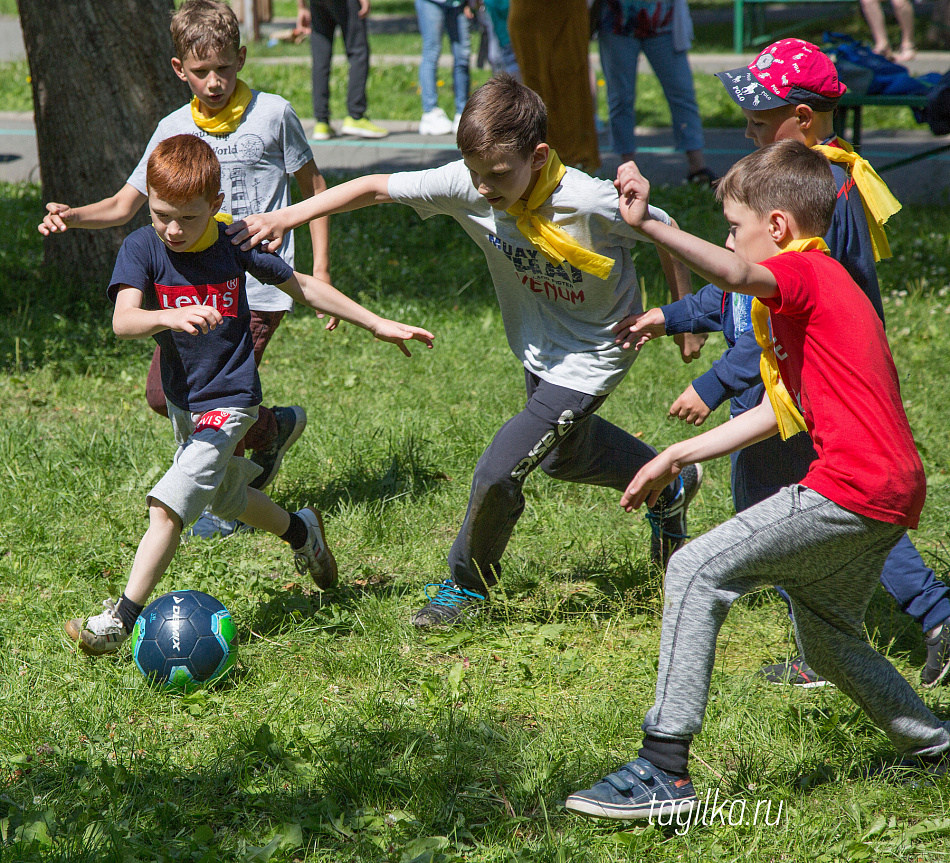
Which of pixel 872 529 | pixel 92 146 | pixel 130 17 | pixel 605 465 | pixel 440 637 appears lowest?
pixel 440 637

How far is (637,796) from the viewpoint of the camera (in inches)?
106

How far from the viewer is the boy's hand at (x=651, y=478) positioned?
9.50 ft

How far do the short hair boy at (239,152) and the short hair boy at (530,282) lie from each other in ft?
2.78

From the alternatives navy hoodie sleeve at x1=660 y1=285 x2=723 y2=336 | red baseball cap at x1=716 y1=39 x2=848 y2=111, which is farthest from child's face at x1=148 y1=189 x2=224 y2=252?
red baseball cap at x1=716 y1=39 x2=848 y2=111

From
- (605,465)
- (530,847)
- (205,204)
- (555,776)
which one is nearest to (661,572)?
(605,465)

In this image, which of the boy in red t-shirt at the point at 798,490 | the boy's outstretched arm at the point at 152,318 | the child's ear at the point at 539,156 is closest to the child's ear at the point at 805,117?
the boy in red t-shirt at the point at 798,490

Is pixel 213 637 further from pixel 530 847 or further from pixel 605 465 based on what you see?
pixel 605 465

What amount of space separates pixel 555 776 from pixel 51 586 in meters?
2.27

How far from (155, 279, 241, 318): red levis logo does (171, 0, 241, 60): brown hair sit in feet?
3.91

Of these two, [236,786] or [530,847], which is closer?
[530,847]

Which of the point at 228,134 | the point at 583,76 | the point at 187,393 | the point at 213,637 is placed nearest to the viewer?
the point at 213,637

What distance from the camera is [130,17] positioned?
6938 millimetres

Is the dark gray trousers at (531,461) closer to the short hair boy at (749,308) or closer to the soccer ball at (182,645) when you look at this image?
the short hair boy at (749,308)

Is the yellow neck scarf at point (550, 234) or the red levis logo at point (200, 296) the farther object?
the red levis logo at point (200, 296)
